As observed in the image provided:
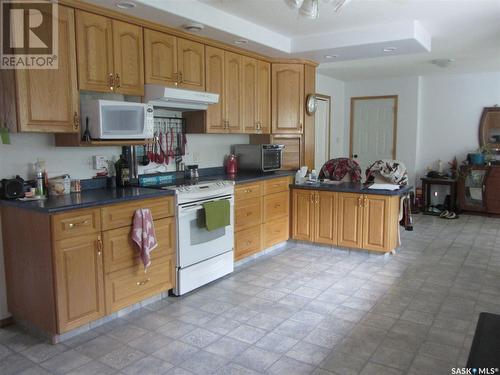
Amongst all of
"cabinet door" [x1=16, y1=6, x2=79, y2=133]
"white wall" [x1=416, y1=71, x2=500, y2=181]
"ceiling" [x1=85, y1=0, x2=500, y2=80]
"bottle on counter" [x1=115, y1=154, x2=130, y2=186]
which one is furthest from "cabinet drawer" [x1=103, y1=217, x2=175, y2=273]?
"white wall" [x1=416, y1=71, x2=500, y2=181]

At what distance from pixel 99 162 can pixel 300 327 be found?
2094 millimetres

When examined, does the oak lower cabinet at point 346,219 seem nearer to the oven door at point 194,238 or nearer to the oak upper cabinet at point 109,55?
the oven door at point 194,238

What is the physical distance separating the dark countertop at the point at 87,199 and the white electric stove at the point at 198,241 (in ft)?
0.76

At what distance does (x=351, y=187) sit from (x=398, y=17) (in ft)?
5.86

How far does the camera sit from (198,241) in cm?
361

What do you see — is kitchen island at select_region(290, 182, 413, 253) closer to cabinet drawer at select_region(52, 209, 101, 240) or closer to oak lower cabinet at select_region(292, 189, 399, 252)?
oak lower cabinet at select_region(292, 189, 399, 252)

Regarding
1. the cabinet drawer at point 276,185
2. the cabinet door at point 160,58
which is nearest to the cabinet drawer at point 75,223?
the cabinet door at point 160,58

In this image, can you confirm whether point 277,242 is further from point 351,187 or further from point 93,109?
point 93,109

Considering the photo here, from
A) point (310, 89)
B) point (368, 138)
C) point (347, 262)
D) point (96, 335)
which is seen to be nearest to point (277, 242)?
point (347, 262)

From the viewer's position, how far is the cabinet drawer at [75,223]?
259 cm

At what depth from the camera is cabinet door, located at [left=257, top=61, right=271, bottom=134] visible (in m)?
4.85

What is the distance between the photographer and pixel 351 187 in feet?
15.3

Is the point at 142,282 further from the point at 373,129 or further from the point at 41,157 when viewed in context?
the point at 373,129
